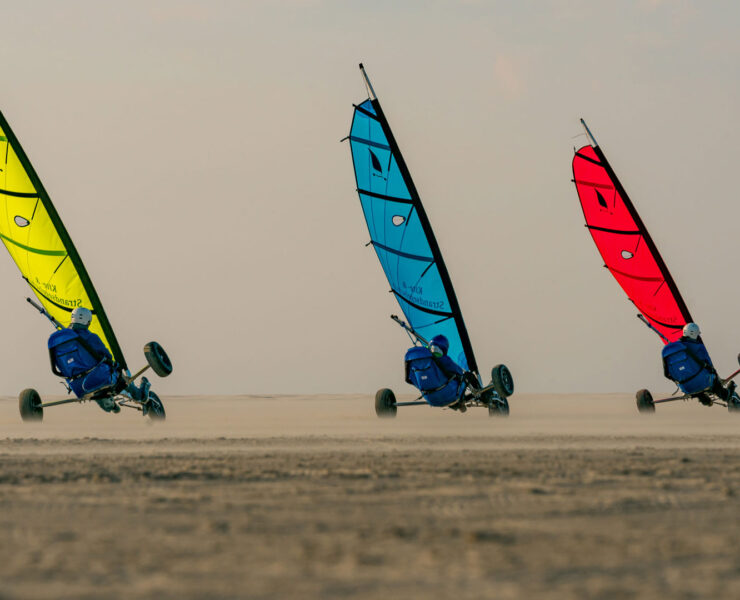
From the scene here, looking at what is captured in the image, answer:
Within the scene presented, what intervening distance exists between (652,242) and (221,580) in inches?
899

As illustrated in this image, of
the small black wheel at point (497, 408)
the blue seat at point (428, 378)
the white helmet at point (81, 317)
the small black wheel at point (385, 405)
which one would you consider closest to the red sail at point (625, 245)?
the small black wheel at point (497, 408)

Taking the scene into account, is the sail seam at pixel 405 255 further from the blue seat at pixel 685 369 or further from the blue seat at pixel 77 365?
the blue seat at pixel 77 365

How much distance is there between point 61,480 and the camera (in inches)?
368

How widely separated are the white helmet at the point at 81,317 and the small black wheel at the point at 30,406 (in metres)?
1.61

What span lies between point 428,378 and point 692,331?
5.99 metres

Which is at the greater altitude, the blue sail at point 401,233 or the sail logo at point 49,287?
the blue sail at point 401,233

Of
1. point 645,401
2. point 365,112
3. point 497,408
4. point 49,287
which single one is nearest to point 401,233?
point 365,112

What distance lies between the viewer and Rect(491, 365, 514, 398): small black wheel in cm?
2156

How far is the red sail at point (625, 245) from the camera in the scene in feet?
86.3

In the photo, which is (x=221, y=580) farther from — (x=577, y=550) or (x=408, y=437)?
(x=408, y=437)

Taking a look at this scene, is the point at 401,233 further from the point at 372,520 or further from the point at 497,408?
the point at 372,520

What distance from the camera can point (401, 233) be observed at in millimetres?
23828

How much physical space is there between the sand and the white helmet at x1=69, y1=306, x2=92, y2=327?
6382 millimetres

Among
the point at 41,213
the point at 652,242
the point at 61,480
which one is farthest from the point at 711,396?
the point at 61,480
